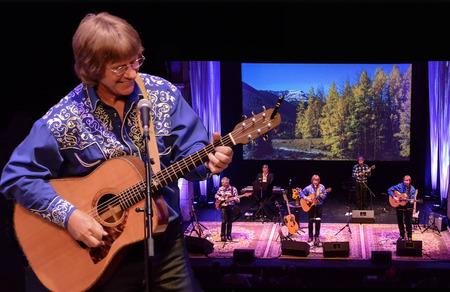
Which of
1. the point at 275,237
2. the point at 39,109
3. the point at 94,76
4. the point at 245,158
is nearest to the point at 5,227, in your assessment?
the point at 39,109

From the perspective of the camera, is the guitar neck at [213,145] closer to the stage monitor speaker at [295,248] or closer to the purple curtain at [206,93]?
the stage monitor speaker at [295,248]

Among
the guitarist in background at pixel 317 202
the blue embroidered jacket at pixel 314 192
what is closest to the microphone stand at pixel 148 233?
the guitarist in background at pixel 317 202

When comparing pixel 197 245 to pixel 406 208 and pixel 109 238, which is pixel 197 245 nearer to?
pixel 406 208

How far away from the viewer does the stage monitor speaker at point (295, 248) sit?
33.6 ft

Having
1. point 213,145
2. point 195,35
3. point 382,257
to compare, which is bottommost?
point 382,257

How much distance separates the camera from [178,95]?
8.50 feet

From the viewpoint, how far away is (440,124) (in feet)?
46.9

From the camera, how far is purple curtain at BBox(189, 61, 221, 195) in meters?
13.5

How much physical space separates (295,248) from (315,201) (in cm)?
151

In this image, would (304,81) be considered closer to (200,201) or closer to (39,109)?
(200,201)

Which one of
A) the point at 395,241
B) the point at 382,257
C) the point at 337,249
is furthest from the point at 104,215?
the point at 395,241

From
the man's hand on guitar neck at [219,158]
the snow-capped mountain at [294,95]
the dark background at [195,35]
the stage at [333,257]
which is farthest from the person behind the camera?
the snow-capped mountain at [294,95]

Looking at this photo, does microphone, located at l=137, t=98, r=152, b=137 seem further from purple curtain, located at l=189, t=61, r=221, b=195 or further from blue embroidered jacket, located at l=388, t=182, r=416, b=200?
purple curtain, located at l=189, t=61, r=221, b=195

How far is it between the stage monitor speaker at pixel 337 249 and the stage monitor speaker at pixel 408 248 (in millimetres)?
1137
